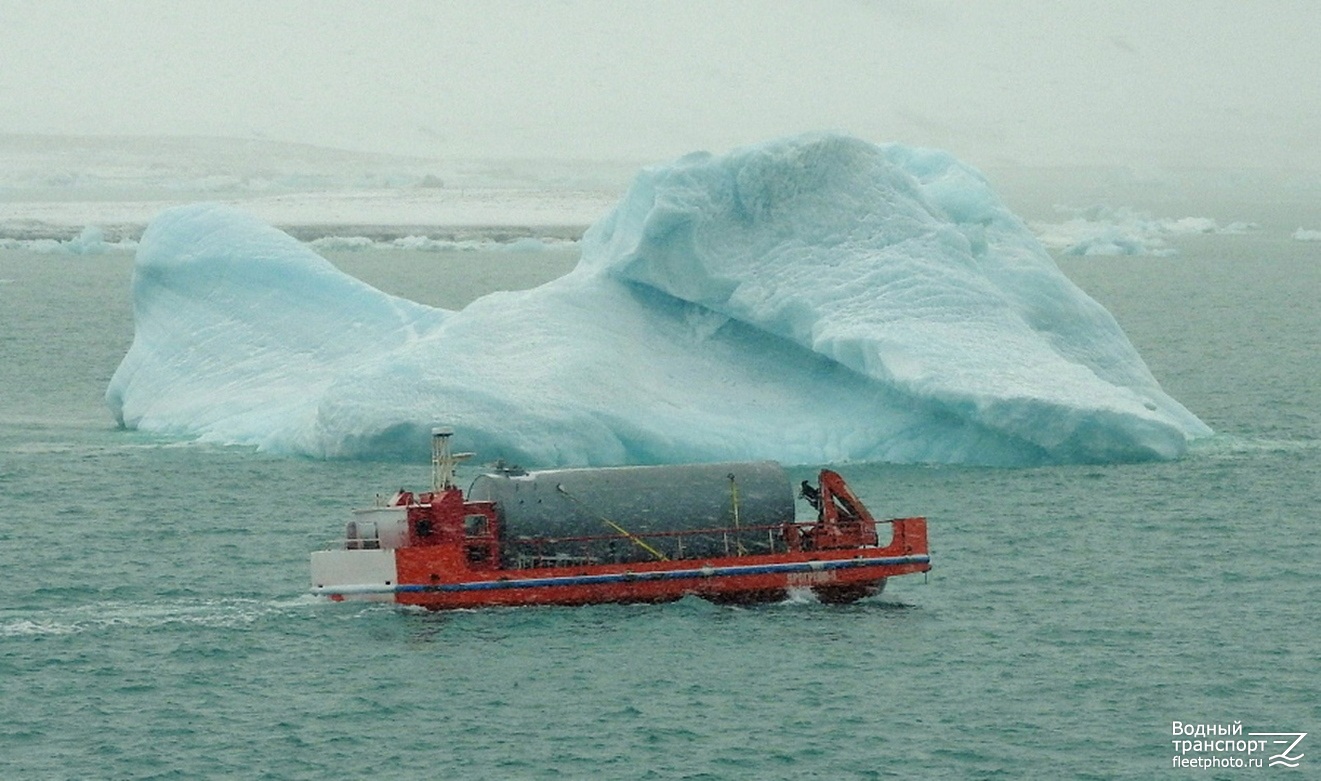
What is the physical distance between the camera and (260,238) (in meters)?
57.1

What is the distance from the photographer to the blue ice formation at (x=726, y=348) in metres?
47.0

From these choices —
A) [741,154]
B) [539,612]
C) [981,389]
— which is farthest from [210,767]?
[741,154]

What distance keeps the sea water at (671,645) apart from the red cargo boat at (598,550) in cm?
47

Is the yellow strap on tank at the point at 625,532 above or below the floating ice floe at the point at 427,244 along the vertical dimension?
below

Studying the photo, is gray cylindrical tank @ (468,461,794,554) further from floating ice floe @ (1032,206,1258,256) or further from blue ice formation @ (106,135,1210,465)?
floating ice floe @ (1032,206,1258,256)

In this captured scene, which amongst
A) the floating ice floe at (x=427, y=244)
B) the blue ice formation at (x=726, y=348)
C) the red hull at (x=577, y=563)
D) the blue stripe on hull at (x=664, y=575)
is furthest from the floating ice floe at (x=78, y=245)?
the blue stripe on hull at (x=664, y=575)

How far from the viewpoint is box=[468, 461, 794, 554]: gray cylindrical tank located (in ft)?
121

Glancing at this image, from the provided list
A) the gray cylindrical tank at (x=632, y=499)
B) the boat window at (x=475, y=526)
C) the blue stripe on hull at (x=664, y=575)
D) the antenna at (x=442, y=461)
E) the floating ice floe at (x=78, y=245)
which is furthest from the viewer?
the floating ice floe at (x=78, y=245)

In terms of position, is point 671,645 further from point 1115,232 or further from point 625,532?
point 1115,232
